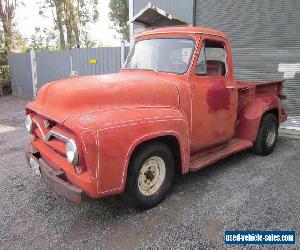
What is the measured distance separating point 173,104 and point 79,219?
71.9 inches

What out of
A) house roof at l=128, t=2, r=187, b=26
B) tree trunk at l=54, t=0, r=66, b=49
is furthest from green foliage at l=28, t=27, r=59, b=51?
house roof at l=128, t=2, r=187, b=26

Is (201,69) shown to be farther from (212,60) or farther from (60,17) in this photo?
(60,17)

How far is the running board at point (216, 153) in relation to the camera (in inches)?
173

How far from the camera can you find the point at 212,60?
15.8ft

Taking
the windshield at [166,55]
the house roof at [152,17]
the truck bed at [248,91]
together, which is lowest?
the truck bed at [248,91]

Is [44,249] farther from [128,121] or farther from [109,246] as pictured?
[128,121]

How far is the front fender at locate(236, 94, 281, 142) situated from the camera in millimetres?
5539

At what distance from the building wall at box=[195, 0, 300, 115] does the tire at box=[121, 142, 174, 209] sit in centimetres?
618

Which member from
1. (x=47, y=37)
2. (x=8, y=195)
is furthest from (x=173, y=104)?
(x=47, y=37)

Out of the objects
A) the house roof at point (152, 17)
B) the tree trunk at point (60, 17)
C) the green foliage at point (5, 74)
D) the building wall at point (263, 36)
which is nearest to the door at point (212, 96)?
the building wall at point (263, 36)

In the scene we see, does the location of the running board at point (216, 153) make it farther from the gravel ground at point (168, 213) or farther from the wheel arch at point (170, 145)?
the gravel ground at point (168, 213)

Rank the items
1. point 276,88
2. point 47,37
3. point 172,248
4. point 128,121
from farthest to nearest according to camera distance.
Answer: point 47,37 < point 276,88 < point 128,121 < point 172,248

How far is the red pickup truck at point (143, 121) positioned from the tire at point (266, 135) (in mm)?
252

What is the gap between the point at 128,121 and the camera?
336 cm
